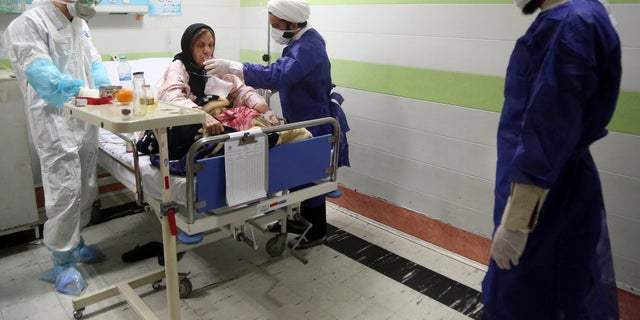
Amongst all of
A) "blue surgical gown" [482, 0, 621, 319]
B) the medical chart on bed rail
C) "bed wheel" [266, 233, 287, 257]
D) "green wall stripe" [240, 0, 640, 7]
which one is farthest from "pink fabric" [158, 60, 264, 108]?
"blue surgical gown" [482, 0, 621, 319]

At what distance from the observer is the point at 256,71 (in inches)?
99.6

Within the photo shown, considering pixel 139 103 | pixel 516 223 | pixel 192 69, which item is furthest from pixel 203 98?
pixel 516 223

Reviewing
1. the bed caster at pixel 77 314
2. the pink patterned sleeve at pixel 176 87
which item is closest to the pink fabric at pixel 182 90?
the pink patterned sleeve at pixel 176 87

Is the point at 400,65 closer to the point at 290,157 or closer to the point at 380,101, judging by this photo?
the point at 380,101

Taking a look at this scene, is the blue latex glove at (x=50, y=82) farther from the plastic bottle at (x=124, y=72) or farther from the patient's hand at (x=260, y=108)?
the patient's hand at (x=260, y=108)

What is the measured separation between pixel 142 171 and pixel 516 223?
5.70 feet

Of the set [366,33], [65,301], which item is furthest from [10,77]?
[366,33]

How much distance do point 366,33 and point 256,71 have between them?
1.14m

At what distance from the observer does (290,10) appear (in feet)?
8.70

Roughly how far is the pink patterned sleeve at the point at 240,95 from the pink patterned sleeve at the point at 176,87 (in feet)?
0.84

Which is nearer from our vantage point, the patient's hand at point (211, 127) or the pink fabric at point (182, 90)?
the patient's hand at point (211, 127)

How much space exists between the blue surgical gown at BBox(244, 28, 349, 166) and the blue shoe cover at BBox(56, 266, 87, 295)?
4.84ft

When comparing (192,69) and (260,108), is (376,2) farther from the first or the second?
(192,69)

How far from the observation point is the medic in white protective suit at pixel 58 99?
2.27 meters
